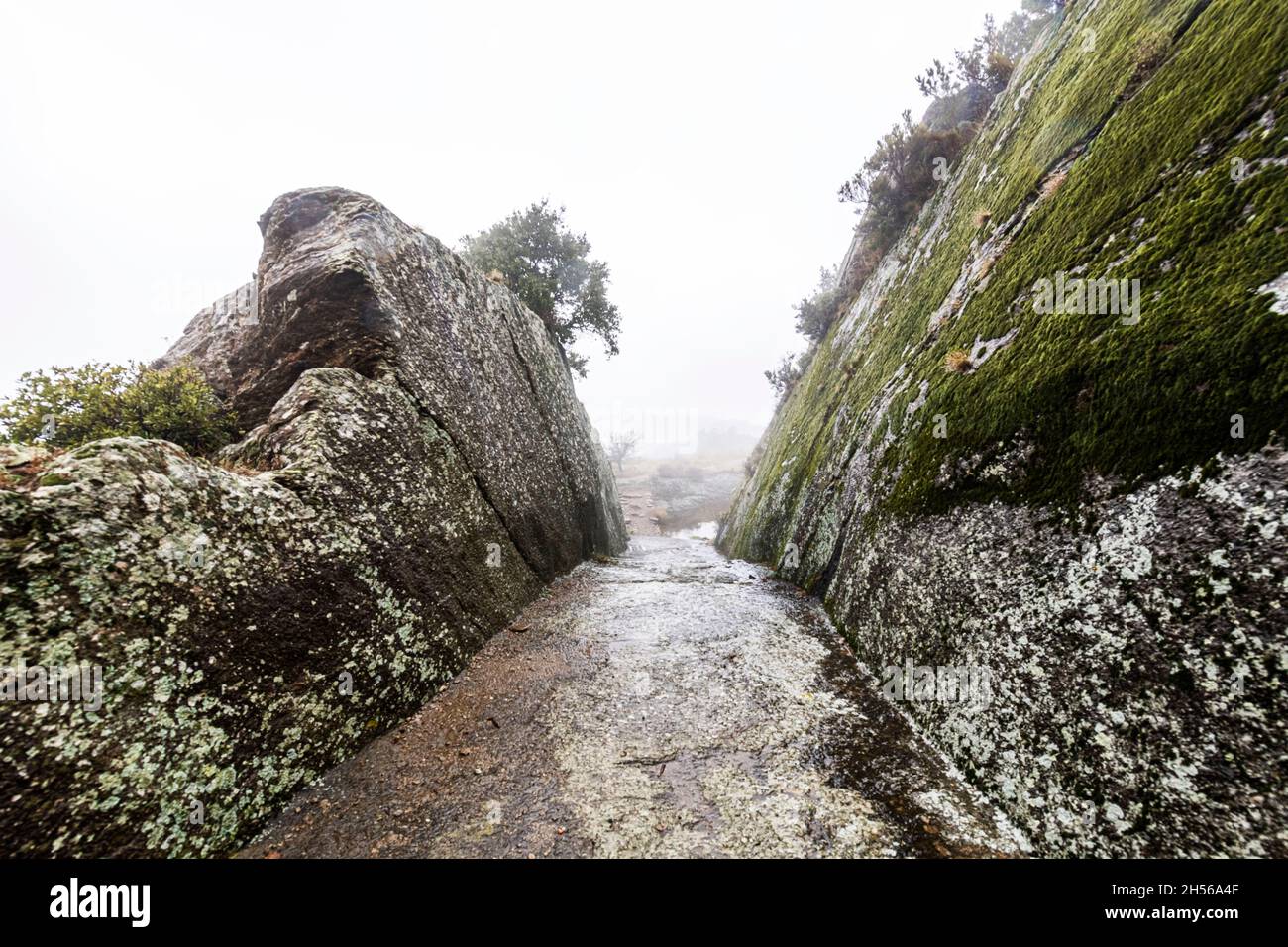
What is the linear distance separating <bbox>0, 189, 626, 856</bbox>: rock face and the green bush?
983mm

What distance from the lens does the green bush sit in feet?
20.7

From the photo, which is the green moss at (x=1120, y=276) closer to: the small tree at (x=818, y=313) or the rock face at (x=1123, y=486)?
the rock face at (x=1123, y=486)

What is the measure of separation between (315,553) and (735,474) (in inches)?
2770

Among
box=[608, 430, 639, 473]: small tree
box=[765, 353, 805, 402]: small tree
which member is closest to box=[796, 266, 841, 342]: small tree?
box=[765, 353, 805, 402]: small tree

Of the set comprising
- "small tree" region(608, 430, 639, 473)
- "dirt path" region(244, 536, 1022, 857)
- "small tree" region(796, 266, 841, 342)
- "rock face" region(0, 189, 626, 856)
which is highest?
"small tree" region(796, 266, 841, 342)

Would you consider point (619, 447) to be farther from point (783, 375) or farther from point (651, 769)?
point (651, 769)

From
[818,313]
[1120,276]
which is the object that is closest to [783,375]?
[818,313]

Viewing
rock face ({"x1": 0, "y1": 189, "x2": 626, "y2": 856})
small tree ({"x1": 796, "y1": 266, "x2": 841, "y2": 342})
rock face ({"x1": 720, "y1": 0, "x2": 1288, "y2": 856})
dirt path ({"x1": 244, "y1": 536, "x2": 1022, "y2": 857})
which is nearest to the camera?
rock face ({"x1": 720, "y1": 0, "x2": 1288, "y2": 856})

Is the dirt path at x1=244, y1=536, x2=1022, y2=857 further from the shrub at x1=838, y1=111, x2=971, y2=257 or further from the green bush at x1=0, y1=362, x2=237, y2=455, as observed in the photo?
the shrub at x1=838, y1=111, x2=971, y2=257

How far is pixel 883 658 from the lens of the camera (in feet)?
22.4

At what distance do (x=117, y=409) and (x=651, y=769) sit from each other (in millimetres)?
9474

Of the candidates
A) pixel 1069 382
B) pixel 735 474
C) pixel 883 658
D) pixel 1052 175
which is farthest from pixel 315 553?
pixel 735 474

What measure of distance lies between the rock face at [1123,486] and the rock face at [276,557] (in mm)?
7228
